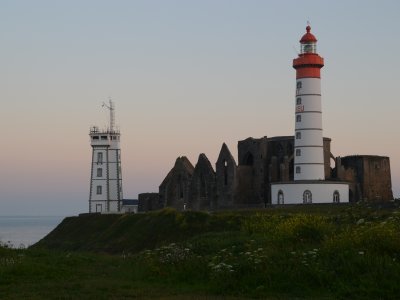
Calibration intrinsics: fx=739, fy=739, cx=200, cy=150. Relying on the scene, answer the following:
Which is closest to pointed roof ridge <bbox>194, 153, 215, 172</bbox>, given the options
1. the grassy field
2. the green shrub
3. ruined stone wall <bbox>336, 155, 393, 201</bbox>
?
ruined stone wall <bbox>336, 155, 393, 201</bbox>

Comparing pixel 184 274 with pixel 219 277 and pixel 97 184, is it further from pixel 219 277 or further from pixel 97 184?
pixel 97 184

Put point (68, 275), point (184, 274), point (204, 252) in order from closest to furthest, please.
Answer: point (184, 274) < point (68, 275) < point (204, 252)

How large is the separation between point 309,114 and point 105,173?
26.8m

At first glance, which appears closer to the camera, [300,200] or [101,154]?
[300,200]

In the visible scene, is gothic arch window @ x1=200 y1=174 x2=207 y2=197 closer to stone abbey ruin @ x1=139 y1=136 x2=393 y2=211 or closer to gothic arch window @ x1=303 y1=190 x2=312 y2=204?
stone abbey ruin @ x1=139 y1=136 x2=393 y2=211

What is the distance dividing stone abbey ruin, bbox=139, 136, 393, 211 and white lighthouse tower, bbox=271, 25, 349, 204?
163 inches

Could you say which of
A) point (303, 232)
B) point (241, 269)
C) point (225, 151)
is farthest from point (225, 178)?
point (241, 269)

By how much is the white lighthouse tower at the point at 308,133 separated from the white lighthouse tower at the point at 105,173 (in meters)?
23.4

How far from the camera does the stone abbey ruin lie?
234 ft

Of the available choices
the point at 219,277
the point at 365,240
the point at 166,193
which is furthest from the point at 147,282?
the point at 166,193

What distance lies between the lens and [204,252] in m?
23.7

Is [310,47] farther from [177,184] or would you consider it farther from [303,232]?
[303,232]

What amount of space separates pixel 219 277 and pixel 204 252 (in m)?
5.54

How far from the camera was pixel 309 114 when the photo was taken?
64.8 m
